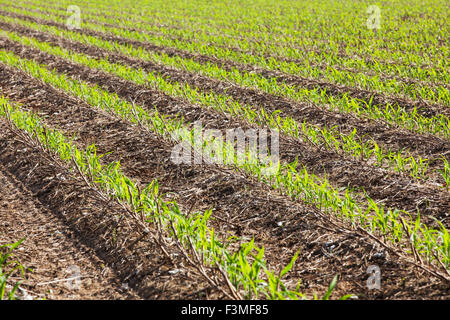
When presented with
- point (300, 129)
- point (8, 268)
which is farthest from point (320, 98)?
point (8, 268)

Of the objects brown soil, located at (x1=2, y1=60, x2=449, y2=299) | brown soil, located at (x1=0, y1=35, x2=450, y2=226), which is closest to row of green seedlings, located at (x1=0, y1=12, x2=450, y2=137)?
brown soil, located at (x1=0, y1=35, x2=450, y2=226)

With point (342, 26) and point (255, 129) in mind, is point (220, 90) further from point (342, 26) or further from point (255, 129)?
point (342, 26)

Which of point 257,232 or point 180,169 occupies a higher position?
point 180,169

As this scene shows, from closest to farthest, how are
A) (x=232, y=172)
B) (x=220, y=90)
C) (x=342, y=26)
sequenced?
(x=232, y=172) → (x=220, y=90) → (x=342, y=26)

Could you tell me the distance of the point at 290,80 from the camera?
789 centimetres

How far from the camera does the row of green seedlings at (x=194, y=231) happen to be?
8.88 ft

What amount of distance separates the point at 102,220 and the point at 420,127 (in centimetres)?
372

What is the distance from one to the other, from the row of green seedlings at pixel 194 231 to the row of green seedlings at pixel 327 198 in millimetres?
671

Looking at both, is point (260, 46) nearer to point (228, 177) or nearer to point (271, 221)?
point (228, 177)

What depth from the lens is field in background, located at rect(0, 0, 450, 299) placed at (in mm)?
3078

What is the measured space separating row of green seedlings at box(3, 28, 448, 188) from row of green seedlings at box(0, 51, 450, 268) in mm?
571

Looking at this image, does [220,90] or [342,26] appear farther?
[342,26]

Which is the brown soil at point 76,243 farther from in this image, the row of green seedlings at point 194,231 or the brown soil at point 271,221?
the brown soil at point 271,221
